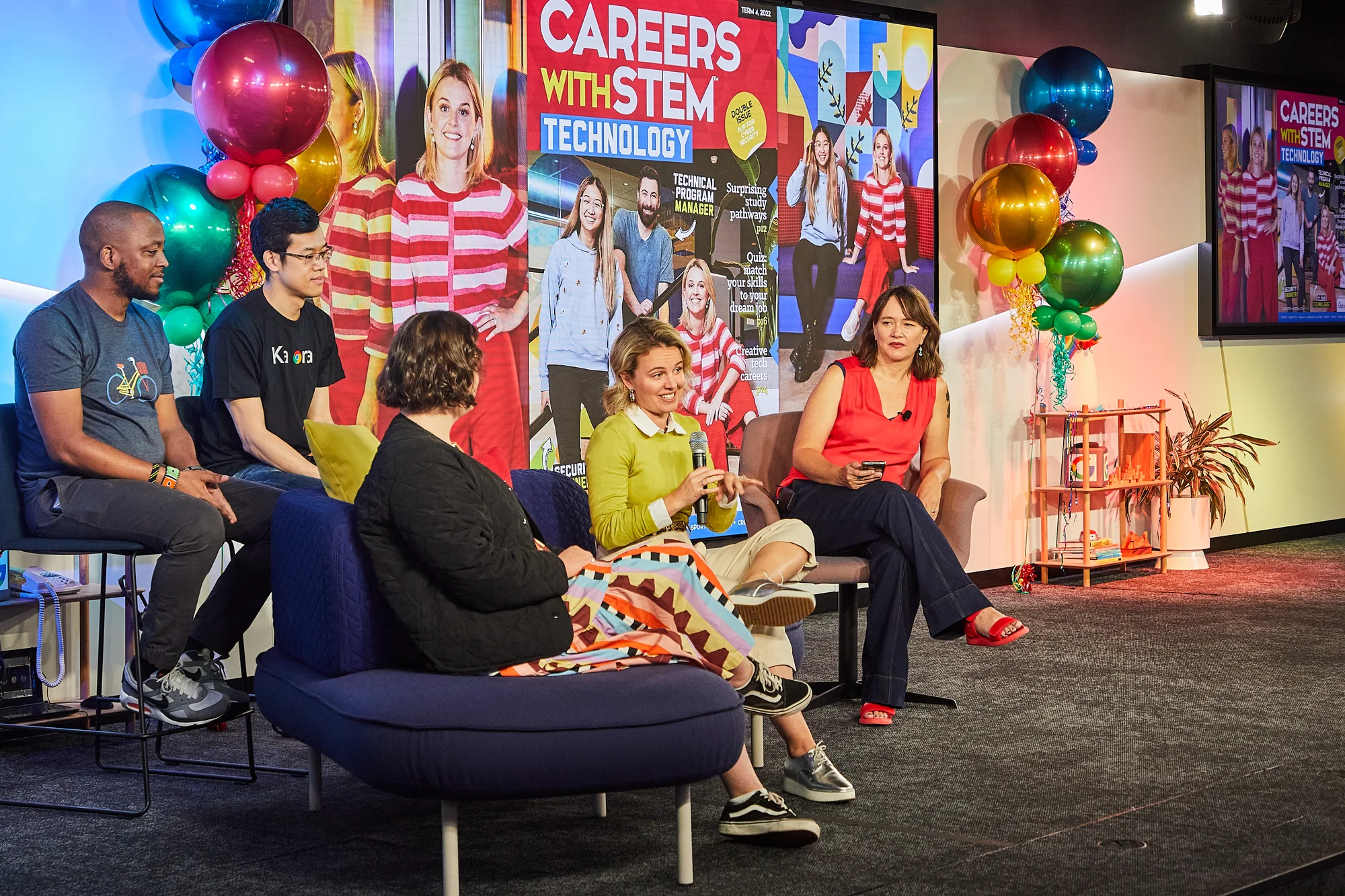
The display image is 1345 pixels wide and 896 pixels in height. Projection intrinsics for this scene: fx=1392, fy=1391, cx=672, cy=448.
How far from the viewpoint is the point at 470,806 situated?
330 centimetres

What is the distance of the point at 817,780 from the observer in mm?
3266

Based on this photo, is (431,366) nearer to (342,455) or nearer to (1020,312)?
(342,455)

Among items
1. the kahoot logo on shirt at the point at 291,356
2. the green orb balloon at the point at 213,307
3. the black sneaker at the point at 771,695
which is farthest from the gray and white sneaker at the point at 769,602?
the green orb balloon at the point at 213,307

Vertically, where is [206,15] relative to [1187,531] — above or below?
above

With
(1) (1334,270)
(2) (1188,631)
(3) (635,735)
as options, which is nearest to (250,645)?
(3) (635,735)

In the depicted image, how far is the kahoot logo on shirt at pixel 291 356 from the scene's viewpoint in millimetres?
4020

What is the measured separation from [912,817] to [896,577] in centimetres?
104

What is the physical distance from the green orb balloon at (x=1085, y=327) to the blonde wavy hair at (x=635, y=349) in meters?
3.48

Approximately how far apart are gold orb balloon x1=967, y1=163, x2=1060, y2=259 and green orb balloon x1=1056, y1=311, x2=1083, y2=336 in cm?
48

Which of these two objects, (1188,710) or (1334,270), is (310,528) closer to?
(1188,710)

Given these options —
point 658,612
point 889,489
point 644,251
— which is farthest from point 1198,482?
point 658,612

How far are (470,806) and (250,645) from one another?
1607 millimetres

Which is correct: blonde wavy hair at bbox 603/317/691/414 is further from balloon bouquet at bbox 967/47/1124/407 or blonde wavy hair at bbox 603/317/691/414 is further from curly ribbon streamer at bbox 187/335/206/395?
balloon bouquet at bbox 967/47/1124/407

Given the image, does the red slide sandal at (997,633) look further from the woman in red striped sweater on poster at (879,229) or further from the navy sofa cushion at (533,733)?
the woman in red striped sweater on poster at (879,229)
